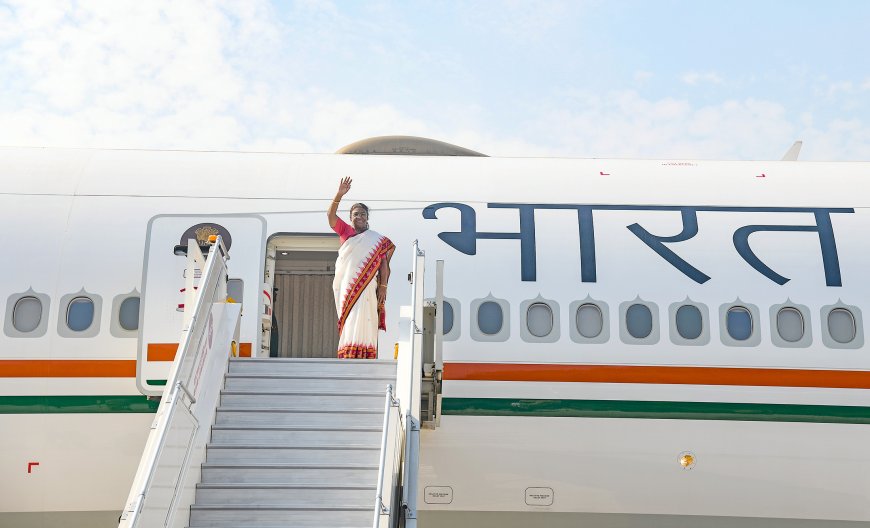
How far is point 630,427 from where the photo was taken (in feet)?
29.5

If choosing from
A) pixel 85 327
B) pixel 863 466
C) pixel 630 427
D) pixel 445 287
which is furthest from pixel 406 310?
pixel 863 466

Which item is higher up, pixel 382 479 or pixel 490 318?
pixel 490 318

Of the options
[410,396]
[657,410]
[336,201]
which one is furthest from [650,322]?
[336,201]

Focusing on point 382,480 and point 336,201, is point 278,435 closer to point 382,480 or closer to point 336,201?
point 382,480

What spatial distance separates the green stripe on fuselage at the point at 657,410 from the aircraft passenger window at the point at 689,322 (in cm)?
67

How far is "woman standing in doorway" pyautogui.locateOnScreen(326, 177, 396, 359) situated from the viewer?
29.0 feet

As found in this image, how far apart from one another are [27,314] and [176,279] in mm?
1406

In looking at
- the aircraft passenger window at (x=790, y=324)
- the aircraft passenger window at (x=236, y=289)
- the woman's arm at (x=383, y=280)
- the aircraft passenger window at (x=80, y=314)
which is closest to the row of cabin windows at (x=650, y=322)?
the aircraft passenger window at (x=790, y=324)

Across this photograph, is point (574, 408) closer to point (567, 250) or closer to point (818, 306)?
point (567, 250)

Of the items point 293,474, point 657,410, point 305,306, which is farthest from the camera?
point 305,306

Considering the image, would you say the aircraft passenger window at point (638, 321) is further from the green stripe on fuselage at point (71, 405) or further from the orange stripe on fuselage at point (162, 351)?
the green stripe on fuselage at point (71, 405)

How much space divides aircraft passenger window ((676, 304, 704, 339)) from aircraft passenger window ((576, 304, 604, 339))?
0.76 meters

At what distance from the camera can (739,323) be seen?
30.5 feet

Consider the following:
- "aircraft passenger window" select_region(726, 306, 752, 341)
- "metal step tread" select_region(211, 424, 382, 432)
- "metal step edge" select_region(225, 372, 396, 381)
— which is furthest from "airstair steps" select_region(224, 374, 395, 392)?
"aircraft passenger window" select_region(726, 306, 752, 341)
